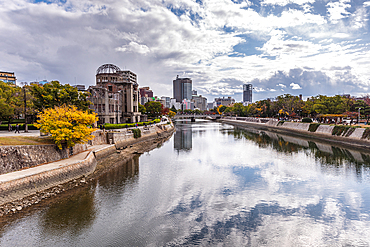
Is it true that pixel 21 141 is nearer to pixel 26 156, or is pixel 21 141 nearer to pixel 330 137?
pixel 26 156

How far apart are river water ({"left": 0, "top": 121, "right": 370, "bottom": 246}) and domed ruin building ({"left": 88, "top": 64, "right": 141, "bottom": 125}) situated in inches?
1427

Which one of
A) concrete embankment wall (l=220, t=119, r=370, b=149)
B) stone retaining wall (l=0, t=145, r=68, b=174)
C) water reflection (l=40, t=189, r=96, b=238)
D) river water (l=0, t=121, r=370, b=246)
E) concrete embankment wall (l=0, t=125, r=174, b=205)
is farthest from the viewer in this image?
concrete embankment wall (l=220, t=119, r=370, b=149)

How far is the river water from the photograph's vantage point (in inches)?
544

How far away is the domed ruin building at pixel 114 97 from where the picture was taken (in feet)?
199

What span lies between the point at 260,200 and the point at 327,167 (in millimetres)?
17674

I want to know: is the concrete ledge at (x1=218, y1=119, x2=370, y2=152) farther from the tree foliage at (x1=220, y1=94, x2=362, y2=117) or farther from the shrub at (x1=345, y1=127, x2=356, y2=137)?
the tree foliage at (x1=220, y1=94, x2=362, y2=117)

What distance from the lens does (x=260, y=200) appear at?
19703mm

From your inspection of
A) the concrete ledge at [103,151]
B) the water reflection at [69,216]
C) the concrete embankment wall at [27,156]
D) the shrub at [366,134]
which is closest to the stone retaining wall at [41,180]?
the concrete embankment wall at [27,156]

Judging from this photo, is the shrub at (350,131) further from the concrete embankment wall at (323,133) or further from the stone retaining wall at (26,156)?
the stone retaining wall at (26,156)

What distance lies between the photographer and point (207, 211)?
17.5 metres

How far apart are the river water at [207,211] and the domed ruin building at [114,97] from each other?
36.3m

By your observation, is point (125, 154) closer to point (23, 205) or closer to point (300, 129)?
point (23, 205)

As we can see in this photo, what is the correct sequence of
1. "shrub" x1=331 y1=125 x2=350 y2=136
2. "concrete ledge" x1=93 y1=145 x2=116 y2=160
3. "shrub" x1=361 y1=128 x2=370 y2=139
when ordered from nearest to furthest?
"concrete ledge" x1=93 y1=145 x2=116 y2=160, "shrub" x1=361 y1=128 x2=370 y2=139, "shrub" x1=331 y1=125 x2=350 y2=136

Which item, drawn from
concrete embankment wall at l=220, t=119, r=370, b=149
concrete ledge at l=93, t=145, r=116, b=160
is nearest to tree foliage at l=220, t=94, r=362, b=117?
concrete embankment wall at l=220, t=119, r=370, b=149
